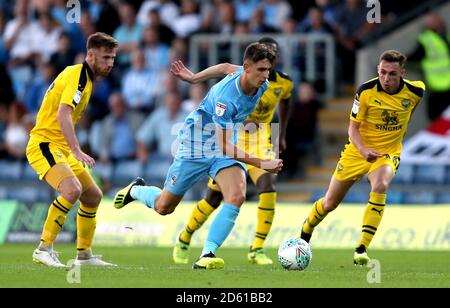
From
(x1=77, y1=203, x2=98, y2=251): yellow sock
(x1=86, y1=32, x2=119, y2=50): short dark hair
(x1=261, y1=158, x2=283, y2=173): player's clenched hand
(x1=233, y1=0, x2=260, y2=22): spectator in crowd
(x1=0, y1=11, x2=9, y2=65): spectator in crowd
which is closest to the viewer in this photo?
(x1=261, y1=158, x2=283, y2=173): player's clenched hand

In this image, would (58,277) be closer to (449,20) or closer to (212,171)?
(212,171)

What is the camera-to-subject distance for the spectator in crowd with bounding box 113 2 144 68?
866 inches

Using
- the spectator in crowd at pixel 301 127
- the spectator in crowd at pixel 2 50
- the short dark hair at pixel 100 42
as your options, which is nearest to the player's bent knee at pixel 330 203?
the short dark hair at pixel 100 42

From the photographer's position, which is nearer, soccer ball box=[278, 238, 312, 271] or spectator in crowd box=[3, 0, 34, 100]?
soccer ball box=[278, 238, 312, 271]

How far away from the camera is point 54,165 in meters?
11.8

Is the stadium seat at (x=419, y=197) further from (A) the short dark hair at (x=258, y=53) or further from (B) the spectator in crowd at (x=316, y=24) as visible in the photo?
(A) the short dark hair at (x=258, y=53)

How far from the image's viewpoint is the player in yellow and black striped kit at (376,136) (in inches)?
492

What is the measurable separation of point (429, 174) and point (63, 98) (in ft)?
29.1

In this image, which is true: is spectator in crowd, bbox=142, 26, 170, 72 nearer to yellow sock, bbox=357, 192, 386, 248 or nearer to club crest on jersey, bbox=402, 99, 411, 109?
club crest on jersey, bbox=402, 99, 411, 109

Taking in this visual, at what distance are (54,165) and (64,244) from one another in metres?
6.99

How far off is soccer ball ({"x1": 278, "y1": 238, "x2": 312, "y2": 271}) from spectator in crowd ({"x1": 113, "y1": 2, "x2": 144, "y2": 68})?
11.1 metres

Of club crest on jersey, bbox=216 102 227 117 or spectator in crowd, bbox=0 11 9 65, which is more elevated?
spectator in crowd, bbox=0 11 9 65

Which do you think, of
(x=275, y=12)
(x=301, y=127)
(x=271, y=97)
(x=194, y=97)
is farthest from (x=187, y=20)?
(x=271, y=97)

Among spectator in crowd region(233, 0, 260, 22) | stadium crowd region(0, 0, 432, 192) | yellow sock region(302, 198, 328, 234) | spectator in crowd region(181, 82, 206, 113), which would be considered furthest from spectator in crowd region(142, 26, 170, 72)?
yellow sock region(302, 198, 328, 234)
